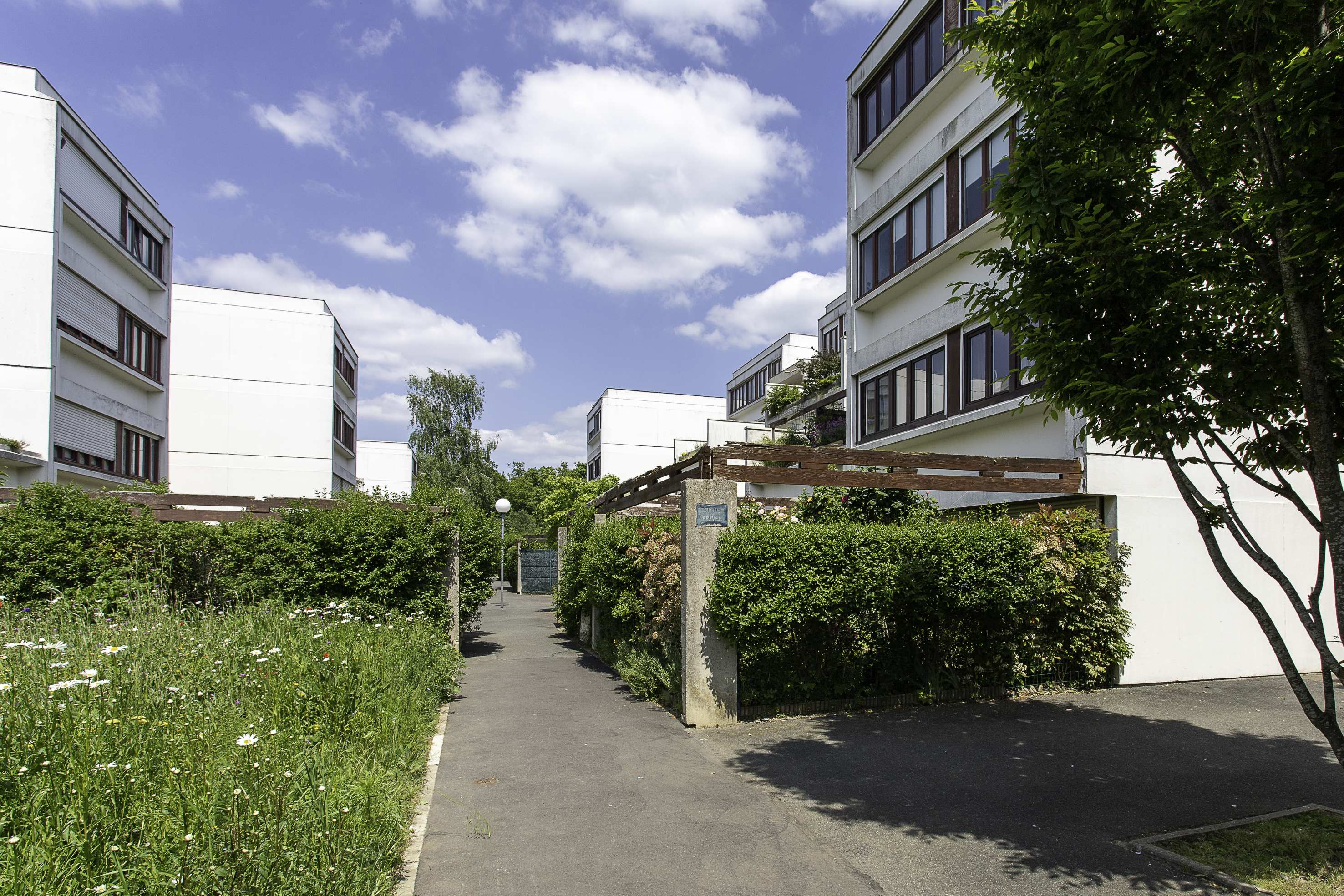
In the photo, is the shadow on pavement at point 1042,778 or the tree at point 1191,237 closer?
the tree at point 1191,237

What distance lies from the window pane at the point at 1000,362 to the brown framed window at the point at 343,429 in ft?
114

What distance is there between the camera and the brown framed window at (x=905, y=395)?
16594 millimetres

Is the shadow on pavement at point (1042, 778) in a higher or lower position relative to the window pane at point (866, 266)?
lower

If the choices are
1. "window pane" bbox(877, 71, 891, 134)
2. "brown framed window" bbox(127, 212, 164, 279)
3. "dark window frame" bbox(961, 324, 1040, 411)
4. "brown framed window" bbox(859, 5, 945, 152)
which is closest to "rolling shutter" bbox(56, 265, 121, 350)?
"brown framed window" bbox(127, 212, 164, 279)

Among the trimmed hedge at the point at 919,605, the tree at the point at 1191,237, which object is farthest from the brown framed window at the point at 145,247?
the tree at the point at 1191,237

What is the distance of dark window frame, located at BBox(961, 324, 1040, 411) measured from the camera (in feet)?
45.0

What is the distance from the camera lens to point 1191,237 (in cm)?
594

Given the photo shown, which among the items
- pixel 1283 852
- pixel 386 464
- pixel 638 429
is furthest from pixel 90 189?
pixel 386 464

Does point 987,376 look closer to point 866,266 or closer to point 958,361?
point 958,361

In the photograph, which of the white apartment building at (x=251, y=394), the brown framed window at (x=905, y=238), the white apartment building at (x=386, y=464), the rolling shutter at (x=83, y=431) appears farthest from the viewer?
the white apartment building at (x=386, y=464)

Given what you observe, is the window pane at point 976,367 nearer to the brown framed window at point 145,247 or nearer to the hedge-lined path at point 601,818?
the hedge-lined path at point 601,818

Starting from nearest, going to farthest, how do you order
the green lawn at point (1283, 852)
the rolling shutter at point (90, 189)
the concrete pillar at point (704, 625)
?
the green lawn at point (1283, 852) < the concrete pillar at point (704, 625) < the rolling shutter at point (90, 189)

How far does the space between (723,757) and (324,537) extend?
8.38m

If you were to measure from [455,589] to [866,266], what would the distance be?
12.4 meters
